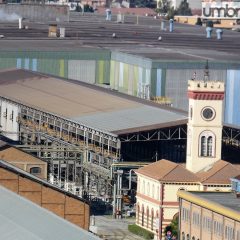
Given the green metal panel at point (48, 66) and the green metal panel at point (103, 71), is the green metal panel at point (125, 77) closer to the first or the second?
the green metal panel at point (103, 71)

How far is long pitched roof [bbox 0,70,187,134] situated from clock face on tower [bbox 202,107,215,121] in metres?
2.69

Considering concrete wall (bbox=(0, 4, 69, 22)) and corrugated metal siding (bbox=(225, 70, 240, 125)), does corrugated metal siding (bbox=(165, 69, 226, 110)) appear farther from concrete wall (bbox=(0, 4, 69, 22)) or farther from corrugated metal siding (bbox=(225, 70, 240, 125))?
concrete wall (bbox=(0, 4, 69, 22))

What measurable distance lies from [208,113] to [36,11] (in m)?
114

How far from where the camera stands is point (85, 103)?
90.9 m

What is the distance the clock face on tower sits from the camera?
7819 cm

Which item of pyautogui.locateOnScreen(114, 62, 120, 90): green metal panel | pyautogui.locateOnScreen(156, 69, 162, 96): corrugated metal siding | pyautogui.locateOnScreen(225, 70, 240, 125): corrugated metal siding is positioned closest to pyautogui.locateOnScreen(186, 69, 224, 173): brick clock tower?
pyautogui.locateOnScreen(225, 70, 240, 125): corrugated metal siding

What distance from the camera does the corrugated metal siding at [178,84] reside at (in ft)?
357

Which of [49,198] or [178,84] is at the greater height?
[49,198]

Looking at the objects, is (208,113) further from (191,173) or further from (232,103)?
(232,103)


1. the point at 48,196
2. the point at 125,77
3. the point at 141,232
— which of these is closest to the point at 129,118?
the point at 141,232

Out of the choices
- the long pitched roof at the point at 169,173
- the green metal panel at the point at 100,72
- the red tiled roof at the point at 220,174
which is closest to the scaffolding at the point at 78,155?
the long pitched roof at the point at 169,173

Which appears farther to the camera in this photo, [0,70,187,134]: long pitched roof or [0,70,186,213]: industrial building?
[0,70,187,134]: long pitched roof

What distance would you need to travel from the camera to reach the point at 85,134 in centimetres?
8388

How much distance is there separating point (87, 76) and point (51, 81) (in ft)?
58.4
